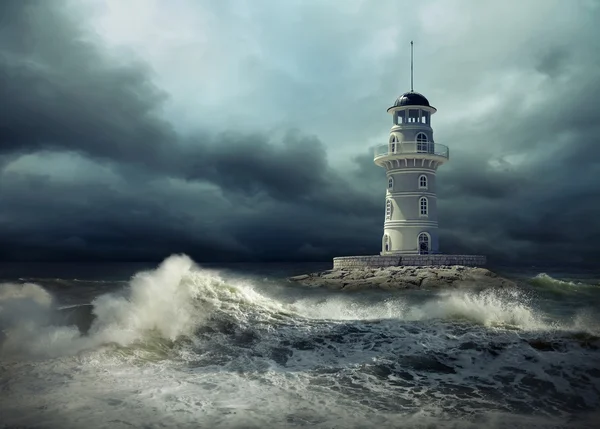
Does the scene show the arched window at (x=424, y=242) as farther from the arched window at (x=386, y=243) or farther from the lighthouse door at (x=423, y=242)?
the arched window at (x=386, y=243)

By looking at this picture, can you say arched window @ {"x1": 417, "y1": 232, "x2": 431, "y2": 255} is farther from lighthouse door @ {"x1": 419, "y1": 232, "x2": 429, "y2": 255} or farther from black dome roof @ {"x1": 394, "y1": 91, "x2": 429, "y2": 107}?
black dome roof @ {"x1": 394, "y1": 91, "x2": 429, "y2": 107}

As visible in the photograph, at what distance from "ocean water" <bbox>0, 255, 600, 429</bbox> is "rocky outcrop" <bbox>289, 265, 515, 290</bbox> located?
50.0ft

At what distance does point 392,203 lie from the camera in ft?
113

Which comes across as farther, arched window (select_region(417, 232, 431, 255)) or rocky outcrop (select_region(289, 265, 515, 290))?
arched window (select_region(417, 232, 431, 255))

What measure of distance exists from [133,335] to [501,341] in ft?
23.2

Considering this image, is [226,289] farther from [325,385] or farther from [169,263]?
[325,385]

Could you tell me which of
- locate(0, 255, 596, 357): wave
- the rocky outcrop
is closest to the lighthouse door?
the rocky outcrop

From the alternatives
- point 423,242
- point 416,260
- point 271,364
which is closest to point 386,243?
point 423,242

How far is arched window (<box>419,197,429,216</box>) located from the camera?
33.8 meters

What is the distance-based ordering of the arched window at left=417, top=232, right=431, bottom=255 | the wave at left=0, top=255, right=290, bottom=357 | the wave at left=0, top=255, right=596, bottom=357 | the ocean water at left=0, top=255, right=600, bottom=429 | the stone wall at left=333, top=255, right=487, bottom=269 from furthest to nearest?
1. the arched window at left=417, top=232, right=431, bottom=255
2. the stone wall at left=333, top=255, right=487, bottom=269
3. the wave at left=0, top=255, right=596, bottom=357
4. the wave at left=0, top=255, right=290, bottom=357
5. the ocean water at left=0, top=255, right=600, bottom=429

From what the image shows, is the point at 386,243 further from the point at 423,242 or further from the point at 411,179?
the point at 411,179

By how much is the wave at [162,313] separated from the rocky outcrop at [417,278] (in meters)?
15.0

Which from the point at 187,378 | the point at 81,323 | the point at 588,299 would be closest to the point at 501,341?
the point at 187,378

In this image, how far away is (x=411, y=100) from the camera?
34.7 metres
